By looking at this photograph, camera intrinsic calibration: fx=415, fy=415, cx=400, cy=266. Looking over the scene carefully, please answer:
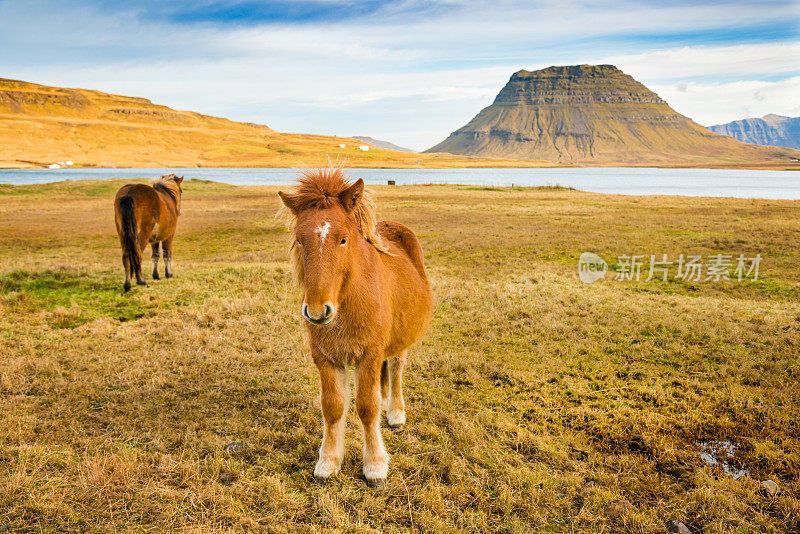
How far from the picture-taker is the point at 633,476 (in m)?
4.38

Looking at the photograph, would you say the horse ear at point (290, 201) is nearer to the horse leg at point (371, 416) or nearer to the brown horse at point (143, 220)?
the horse leg at point (371, 416)

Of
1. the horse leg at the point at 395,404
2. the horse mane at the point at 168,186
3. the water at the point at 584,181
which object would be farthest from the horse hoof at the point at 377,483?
the water at the point at 584,181

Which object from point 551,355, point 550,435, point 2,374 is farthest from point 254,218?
point 550,435

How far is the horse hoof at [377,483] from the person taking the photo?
4.19 m

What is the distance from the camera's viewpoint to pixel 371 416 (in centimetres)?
427

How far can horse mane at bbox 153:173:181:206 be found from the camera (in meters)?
12.8

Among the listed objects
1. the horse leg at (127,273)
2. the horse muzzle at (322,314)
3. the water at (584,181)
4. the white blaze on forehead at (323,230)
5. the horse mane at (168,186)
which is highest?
the water at (584,181)

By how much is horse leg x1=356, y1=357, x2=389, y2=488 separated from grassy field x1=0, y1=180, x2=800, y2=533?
0.14 meters

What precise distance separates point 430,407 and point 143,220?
380 inches

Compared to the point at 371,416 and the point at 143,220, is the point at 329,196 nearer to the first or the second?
the point at 371,416

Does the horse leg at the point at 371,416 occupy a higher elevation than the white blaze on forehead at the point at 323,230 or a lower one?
lower

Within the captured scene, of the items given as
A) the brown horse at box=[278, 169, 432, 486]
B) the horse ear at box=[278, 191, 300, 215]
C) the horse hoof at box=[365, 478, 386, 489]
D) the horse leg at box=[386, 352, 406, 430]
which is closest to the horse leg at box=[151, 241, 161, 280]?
the horse leg at box=[386, 352, 406, 430]

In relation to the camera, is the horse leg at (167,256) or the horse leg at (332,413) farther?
the horse leg at (167,256)

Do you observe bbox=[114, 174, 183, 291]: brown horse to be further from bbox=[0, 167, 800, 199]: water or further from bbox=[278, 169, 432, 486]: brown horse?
bbox=[0, 167, 800, 199]: water
